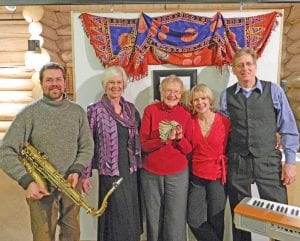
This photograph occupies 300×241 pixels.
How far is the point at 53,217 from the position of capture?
1.93 m

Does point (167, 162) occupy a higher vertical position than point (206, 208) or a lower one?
higher

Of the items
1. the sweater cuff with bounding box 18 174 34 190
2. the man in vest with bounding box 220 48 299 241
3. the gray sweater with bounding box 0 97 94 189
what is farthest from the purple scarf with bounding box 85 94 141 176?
the man in vest with bounding box 220 48 299 241

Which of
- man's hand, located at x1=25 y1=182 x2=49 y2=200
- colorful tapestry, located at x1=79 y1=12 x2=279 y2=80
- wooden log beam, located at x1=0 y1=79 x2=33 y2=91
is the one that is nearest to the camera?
man's hand, located at x1=25 y1=182 x2=49 y2=200

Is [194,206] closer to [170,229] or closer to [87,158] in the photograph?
[170,229]

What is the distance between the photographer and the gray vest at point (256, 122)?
6.59 feet

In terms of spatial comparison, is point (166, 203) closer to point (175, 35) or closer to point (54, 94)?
point (54, 94)

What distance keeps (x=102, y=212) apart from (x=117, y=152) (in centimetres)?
39

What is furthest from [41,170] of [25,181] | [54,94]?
[54,94]

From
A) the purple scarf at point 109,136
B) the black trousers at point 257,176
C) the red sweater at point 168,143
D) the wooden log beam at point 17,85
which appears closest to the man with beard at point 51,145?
the purple scarf at point 109,136

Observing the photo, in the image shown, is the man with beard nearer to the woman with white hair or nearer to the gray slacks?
the woman with white hair

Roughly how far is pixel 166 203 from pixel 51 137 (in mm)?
891

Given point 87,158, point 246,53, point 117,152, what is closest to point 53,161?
point 87,158

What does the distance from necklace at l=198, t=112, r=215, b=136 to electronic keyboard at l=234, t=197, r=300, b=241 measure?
50 centimetres

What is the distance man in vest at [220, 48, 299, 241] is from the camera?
2010 mm
